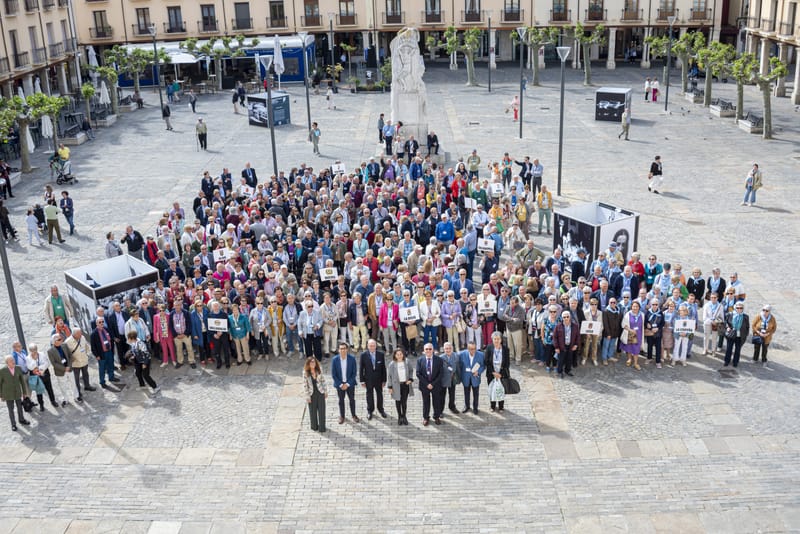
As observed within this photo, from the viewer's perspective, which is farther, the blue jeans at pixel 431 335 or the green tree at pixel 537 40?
the green tree at pixel 537 40

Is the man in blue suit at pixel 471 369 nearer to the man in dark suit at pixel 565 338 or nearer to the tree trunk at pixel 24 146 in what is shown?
the man in dark suit at pixel 565 338

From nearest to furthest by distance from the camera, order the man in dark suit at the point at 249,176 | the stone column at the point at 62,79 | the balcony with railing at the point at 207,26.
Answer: the man in dark suit at the point at 249,176
the stone column at the point at 62,79
the balcony with railing at the point at 207,26

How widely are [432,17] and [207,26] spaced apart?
1761cm

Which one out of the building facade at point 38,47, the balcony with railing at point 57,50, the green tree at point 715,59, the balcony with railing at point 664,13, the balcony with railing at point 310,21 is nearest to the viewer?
the green tree at point 715,59

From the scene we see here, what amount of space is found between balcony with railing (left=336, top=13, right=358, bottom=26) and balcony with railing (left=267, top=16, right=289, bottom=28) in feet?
13.4

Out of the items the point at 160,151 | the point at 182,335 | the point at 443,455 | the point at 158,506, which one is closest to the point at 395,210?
the point at 182,335

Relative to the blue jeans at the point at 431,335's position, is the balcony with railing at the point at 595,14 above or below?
above

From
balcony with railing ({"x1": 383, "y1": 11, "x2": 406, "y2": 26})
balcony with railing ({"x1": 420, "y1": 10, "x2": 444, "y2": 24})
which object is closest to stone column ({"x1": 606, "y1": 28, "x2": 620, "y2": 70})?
balcony with railing ({"x1": 420, "y1": 10, "x2": 444, "y2": 24})

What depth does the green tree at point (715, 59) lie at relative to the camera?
128 ft

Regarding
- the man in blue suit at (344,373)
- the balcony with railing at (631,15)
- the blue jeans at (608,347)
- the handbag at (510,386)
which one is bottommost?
the blue jeans at (608,347)

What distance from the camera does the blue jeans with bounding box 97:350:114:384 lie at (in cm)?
1555

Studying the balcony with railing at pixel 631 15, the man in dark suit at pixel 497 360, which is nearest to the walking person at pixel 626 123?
the man in dark suit at pixel 497 360

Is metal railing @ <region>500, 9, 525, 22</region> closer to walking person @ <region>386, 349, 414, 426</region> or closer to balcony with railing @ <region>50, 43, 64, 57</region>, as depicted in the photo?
balcony with railing @ <region>50, 43, 64, 57</region>

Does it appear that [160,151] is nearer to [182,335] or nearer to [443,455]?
[182,335]
